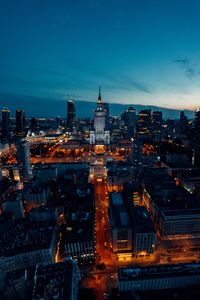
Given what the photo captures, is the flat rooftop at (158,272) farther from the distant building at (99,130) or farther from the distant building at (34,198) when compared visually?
the distant building at (99,130)

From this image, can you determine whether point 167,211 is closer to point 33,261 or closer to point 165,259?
point 165,259

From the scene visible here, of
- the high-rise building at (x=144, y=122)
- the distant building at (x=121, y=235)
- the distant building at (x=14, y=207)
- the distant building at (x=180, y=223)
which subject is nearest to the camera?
the distant building at (x=121, y=235)

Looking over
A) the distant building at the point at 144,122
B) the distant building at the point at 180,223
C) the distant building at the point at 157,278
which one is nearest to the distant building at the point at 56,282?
the distant building at the point at 157,278

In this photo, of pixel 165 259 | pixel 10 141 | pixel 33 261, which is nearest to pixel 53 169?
pixel 33 261

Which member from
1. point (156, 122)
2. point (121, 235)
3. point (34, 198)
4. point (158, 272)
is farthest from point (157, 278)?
point (156, 122)

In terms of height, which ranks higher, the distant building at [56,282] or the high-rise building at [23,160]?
the high-rise building at [23,160]

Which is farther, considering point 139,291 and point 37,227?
point 37,227
